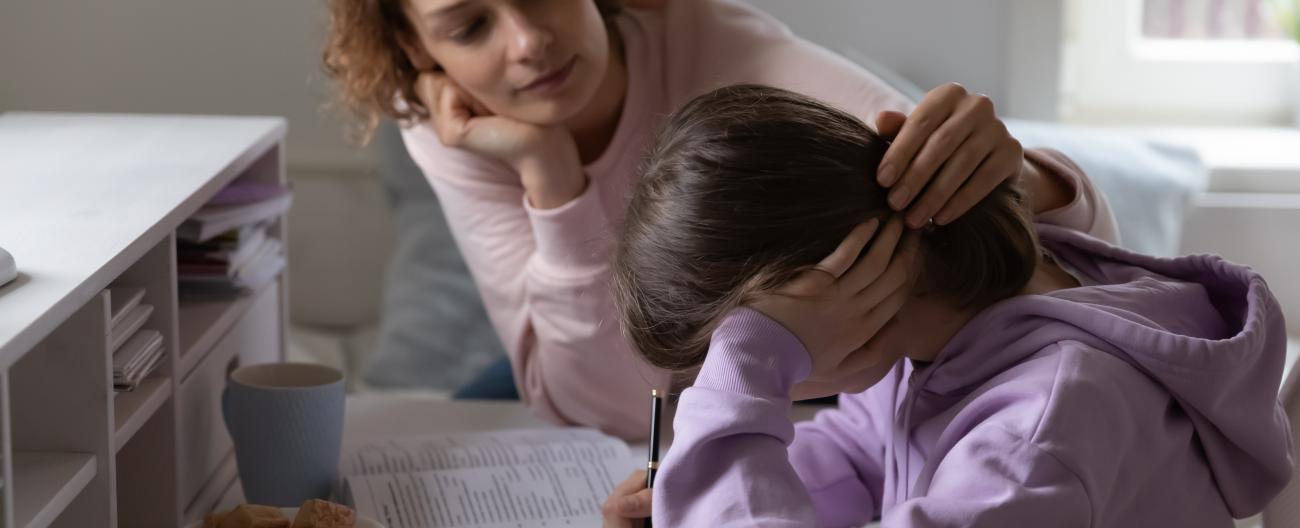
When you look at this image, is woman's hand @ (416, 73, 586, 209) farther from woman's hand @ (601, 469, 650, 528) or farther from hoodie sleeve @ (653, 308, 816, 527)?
hoodie sleeve @ (653, 308, 816, 527)

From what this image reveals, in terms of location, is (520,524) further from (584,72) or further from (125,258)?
(584,72)

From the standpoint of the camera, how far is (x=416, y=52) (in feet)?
4.85

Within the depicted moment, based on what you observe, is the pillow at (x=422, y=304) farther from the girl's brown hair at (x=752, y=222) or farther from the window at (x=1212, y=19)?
the window at (x=1212, y=19)

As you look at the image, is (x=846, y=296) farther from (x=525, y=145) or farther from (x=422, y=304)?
(x=422, y=304)

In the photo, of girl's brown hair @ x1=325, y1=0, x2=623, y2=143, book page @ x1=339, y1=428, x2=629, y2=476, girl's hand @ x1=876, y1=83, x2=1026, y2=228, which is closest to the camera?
girl's hand @ x1=876, y1=83, x2=1026, y2=228

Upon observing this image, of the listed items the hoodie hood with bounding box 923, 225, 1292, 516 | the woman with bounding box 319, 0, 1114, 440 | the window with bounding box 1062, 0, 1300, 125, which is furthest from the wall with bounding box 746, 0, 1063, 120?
the hoodie hood with bounding box 923, 225, 1292, 516

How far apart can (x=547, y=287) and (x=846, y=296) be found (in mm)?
622

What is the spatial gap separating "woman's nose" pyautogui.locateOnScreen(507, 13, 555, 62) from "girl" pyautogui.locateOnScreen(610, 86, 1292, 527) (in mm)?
399

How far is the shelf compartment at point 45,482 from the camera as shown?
81 centimetres

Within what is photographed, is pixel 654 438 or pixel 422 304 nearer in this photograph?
pixel 654 438

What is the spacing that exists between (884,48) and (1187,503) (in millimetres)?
1310

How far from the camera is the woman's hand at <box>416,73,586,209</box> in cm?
136

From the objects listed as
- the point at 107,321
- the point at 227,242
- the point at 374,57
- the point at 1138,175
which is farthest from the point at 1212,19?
the point at 107,321

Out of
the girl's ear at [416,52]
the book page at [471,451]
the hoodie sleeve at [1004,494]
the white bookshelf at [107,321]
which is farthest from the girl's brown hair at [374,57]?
the hoodie sleeve at [1004,494]
